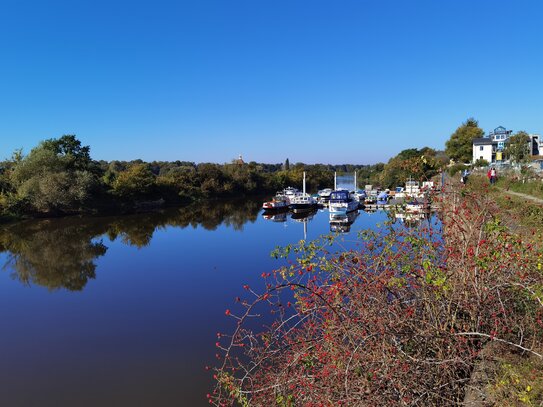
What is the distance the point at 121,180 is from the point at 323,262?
40.8 m

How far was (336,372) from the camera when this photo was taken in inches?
127

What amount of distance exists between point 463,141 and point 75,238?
2055 inches

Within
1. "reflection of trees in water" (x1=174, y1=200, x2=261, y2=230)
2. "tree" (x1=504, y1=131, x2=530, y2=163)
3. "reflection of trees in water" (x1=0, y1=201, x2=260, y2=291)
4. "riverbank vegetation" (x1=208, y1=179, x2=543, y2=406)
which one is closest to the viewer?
"riverbank vegetation" (x1=208, y1=179, x2=543, y2=406)

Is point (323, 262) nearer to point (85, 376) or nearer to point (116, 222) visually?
point (85, 376)

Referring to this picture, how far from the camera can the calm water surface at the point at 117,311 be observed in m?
7.46

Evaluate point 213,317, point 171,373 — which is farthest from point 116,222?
point 171,373

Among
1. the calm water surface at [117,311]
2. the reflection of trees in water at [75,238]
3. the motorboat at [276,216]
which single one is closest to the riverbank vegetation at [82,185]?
the reflection of trees in water at [75,238]

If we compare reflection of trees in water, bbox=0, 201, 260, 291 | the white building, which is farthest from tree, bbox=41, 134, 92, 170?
the white building

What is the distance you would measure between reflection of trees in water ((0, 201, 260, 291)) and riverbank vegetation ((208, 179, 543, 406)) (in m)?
12.9

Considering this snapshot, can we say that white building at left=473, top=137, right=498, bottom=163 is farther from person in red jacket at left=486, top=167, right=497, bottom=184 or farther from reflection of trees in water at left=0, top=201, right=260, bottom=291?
person in red jacket at left=486, top=167, right=497, bottom=184

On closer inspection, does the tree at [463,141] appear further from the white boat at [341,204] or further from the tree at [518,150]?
the white boat at [341,204]

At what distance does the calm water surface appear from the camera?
7.46 meters

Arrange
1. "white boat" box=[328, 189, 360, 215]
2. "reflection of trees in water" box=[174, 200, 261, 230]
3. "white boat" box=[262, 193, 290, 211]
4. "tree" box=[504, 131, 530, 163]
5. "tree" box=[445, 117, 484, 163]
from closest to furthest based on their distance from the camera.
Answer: "tree" box=[504, 131, 530, 163] → "reflection of trees in water" box=[174, 200, 261, 230] → "white boat" box=[328, 189, 360, 215] → "white boat" box=[262, 193, 290, 211] → "tree" box=[445, 117, 484, 163]

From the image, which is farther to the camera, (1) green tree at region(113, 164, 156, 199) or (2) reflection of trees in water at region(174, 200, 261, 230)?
(1) green tree at region(113, 164, 156, 199)
